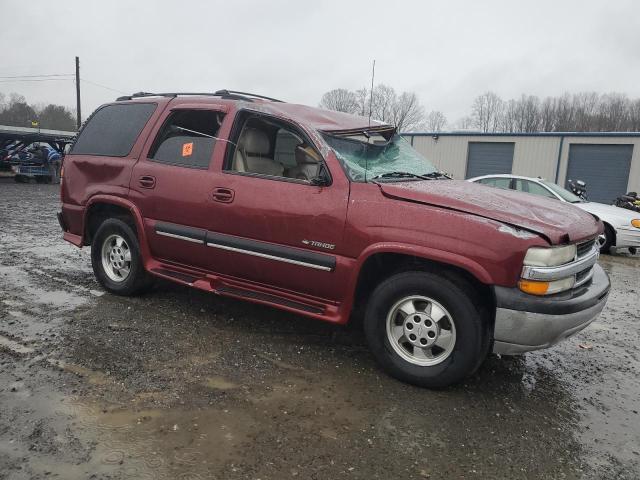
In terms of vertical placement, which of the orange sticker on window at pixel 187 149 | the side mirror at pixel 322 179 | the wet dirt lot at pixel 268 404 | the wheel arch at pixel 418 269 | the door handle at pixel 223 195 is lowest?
the wet dirt lot at pixel 268 404

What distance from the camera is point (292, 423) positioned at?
9.36ft

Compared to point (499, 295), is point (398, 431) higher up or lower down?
lower down

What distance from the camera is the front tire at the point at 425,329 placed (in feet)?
10.3

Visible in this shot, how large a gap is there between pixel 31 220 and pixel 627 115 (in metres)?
79.9

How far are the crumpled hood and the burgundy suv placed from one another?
14 mm

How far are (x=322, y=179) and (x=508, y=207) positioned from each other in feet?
4.22

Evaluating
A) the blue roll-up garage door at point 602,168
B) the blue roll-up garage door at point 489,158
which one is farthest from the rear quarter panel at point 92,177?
the blue roll-up garage door at point 489,158

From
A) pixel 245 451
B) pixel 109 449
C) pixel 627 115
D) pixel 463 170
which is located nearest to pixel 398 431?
pixel 245 451

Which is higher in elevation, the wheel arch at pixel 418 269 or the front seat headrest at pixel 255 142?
the front seat headrest at pixel 255 142

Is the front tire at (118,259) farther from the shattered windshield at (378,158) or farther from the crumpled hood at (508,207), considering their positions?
the crumpled hood at (508,207)

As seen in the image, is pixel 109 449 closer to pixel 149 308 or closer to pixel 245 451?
pixel 245 451

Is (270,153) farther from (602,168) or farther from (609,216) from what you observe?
(602,168)

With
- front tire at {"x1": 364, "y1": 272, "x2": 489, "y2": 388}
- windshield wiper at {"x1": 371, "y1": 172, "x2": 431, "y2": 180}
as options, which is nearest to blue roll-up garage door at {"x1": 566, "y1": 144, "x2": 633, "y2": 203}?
windshield wiper at {"x1": 371, "y1": 172, "x2": 431, "y2": 180}

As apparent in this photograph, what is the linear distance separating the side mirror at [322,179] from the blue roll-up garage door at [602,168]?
811 inches
